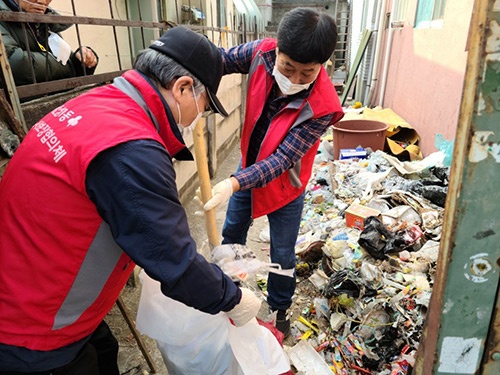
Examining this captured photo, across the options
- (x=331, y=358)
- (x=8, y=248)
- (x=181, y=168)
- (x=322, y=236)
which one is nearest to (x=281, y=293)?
(x=331, y=358)

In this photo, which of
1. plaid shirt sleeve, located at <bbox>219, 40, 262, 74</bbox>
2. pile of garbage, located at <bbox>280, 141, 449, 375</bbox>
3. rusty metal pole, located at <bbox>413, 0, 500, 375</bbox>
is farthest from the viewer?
pile of garbage, located at <bbox>280, 141, 449, 375</bbox>

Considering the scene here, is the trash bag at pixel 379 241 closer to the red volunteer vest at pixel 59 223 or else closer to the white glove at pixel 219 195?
the white glove at pixel 219 195

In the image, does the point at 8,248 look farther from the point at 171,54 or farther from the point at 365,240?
the point at 365,240

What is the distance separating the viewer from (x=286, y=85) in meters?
1.95

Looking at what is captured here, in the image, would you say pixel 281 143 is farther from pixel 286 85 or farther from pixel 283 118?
pixel 286 85

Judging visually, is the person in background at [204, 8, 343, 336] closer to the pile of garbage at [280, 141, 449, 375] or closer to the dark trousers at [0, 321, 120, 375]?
the pile of garbage at [280, 141, 449, 375]

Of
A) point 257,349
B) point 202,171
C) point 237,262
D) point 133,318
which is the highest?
point 202,171

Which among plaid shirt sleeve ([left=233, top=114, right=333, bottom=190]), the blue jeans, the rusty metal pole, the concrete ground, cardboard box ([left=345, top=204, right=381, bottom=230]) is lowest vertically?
the concrete ground

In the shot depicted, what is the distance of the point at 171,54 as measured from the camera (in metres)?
1.17

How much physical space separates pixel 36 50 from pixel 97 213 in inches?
61.1

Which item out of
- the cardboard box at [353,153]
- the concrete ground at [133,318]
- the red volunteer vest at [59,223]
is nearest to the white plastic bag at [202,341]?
the red volunteer vest at [59,223]

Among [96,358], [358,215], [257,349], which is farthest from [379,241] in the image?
[96,358]

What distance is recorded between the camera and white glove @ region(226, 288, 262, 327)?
147 centimetres

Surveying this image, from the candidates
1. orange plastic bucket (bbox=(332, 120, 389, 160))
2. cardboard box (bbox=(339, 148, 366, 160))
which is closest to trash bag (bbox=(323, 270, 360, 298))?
cardboard box (bbox=(339, 148, 366, 160))
